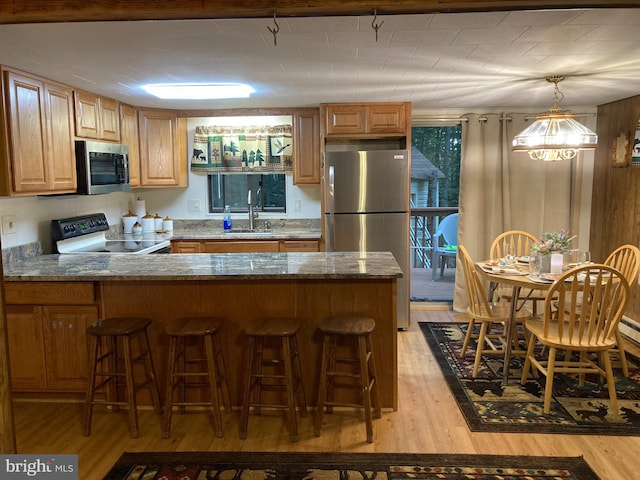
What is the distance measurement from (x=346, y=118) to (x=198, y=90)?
147cm

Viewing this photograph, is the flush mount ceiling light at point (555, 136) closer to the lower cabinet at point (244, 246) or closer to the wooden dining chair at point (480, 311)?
the wooden dining chair at point (480, 311)

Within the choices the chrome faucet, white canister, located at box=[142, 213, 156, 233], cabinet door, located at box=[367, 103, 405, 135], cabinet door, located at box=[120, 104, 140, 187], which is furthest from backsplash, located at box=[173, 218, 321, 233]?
cabinet door, located at box=[367, 103, 405, 135]

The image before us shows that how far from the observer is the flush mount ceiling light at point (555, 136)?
344cm

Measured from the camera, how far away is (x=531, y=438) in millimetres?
2855

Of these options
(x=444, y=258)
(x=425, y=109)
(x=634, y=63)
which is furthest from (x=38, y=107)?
(x=444, y=258)

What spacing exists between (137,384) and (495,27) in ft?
8.87

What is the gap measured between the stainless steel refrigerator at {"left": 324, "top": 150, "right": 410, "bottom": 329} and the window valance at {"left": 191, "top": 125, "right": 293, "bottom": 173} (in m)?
0.67

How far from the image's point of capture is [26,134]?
130 inches

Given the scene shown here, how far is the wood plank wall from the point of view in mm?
4492

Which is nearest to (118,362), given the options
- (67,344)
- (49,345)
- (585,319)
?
(67,344)

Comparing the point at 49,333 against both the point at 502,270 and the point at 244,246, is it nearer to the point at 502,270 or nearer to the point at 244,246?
the point at 244,246

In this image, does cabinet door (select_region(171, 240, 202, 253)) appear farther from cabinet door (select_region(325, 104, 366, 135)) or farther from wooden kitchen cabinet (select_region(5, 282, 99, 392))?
wooden kitchen cabinet (select_region(5, 282, 99, 392))

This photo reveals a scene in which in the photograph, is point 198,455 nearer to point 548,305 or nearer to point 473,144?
point 548,305

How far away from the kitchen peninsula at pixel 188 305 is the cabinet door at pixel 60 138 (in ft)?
2.55
